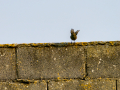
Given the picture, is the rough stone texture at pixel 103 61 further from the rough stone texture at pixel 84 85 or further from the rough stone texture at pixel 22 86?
the rough stone texture at pixel 22 86

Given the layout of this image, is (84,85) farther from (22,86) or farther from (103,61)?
(22,86)

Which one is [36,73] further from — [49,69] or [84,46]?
[84,46]

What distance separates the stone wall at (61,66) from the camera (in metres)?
3.69

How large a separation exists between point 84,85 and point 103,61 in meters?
0.58

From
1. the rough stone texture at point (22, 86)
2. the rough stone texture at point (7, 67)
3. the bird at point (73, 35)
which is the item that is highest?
the bird at point (73, 35)

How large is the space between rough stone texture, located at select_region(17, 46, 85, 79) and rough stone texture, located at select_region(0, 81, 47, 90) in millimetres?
130

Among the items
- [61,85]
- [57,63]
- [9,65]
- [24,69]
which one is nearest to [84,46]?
[57,63]

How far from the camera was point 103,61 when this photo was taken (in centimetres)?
373

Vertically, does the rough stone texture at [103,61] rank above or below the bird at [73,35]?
below

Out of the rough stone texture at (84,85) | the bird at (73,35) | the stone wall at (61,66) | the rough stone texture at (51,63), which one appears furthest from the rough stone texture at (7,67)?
the bird at (73,35)

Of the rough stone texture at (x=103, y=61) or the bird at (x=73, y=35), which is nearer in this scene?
the rough stone texture at (x=103, y=61)

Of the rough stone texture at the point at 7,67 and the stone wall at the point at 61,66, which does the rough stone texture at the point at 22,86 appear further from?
the rough stone texture at the point at 7,67

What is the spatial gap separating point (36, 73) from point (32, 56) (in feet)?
1.08

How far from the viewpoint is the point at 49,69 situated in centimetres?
371
